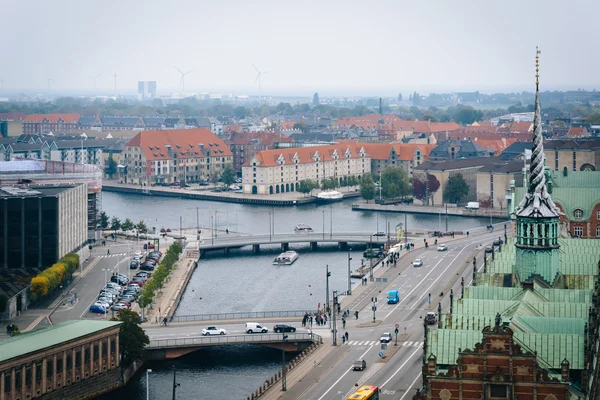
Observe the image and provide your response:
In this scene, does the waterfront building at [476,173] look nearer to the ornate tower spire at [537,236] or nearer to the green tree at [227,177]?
the green tree at [227,177]

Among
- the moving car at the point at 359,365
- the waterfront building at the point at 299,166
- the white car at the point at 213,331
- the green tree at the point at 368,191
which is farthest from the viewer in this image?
the waterfront building at the point at 299,166

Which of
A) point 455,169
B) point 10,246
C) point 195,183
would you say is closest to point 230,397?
point 10,246

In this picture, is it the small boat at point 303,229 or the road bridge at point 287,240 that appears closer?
the road bridge at point 287,240

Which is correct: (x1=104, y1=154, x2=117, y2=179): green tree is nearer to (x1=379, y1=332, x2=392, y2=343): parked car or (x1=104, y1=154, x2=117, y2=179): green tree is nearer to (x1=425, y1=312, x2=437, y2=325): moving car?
(x1=425, y1=312, x2=437, y2=325): moving car

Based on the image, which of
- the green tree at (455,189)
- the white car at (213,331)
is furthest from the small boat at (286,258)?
the green tree at (455,189)

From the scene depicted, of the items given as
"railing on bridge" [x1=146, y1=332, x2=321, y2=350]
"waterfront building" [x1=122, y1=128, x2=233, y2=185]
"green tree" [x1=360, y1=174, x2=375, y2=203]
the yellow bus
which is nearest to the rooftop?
"railing on bridge" [x1=146, y1=332, x2=321, y2=350]

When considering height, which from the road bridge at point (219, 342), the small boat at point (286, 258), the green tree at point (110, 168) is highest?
the green tree at point (110, 168)
